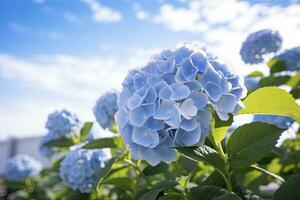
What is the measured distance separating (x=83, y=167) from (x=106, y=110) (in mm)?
216

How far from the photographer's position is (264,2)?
3.27ft

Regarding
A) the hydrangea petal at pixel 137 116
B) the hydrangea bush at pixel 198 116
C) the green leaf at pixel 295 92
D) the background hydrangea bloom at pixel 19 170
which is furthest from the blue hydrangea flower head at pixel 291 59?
the background hydrangea bloom at pixel 19 170

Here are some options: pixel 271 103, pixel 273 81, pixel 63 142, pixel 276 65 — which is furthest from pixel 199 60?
pixel 63 142

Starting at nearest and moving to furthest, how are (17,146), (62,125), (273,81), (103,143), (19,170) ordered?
(103,143) → (273,81) → (62,125) → (19,170) → (17,146)

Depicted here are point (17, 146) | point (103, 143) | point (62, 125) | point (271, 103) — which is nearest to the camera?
point (271, 103)

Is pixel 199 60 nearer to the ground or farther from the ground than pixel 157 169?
farther from the ground

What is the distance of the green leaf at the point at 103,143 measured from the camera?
46.9 inches

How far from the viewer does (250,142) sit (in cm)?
Result: 80

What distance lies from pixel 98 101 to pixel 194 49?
0.78 metres

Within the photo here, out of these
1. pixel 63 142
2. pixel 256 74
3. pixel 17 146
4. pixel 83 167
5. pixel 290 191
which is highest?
pixel 17 146

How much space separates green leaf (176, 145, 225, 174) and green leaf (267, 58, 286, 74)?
76 centimetres

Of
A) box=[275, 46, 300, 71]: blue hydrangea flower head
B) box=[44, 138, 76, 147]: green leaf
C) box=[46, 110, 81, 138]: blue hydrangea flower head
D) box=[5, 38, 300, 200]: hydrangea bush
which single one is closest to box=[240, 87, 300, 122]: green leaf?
box=[5, 38, 300, 200]: hydrangea bush

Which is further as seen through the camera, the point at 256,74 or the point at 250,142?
the point at 256,74

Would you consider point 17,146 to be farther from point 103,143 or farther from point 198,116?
point 198,116
